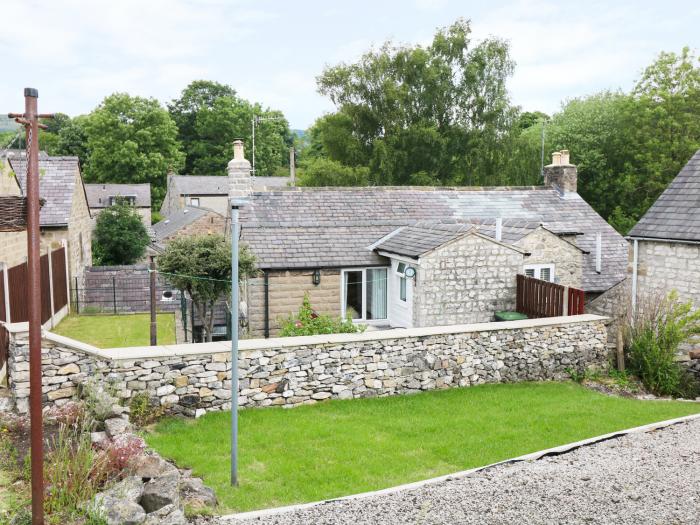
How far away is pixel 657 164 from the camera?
4066cm

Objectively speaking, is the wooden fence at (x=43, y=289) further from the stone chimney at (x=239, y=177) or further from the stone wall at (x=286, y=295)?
the stone chimney at (x=239, y=177)

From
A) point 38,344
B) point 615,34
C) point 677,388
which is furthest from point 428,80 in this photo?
point 38,344

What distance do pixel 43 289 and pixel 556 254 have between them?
49.7ft

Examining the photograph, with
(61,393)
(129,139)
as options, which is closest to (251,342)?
(61,393)

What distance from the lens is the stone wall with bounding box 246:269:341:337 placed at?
57.7ft

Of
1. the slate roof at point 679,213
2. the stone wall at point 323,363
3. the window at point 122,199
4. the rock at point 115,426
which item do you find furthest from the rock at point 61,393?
the window at point 122,199

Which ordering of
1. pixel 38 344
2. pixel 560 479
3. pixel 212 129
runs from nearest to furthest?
pixel 38 344, pixel 560 479, pixel 212 129

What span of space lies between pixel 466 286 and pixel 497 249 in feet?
4.35

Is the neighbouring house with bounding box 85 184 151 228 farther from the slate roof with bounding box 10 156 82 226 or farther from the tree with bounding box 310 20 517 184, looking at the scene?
the slate roof with bounding box 10 156 82 226

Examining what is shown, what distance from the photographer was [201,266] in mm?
15328

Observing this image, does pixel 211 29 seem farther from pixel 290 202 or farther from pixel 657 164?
pixel 657 164

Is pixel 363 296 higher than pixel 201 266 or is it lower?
lower

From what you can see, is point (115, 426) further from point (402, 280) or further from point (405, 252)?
point (402, 280)

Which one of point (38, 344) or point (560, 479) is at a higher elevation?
point (38, 344)
